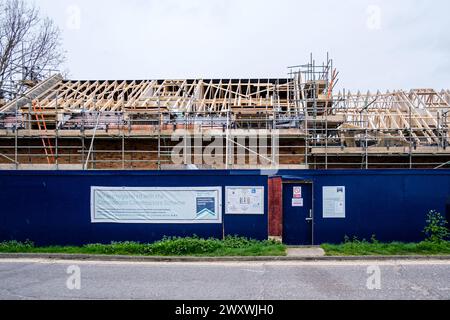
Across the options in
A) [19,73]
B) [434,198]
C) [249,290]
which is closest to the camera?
[249,290]

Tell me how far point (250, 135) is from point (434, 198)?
760cm

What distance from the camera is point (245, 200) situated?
→ 1311cm

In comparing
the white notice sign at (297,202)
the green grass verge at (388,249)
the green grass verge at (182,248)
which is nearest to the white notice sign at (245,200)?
the green grass verge at (182,248)

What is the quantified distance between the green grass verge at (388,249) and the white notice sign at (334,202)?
93cm

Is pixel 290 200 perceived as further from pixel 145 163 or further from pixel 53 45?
pixel 53 45

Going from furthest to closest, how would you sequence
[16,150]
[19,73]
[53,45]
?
[53,45], [19,73], [16,150]

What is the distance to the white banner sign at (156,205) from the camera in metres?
13.2

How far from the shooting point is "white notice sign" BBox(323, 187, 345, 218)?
13.1 metres

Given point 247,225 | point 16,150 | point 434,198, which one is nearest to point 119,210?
point 247,225

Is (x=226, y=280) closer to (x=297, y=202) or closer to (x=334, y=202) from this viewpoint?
(x=297, y=202)

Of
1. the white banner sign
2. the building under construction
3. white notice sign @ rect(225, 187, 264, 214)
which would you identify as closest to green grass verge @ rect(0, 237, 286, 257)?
the white banner sign

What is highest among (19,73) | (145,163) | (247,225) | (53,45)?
(53,45)

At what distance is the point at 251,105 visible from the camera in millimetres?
21000

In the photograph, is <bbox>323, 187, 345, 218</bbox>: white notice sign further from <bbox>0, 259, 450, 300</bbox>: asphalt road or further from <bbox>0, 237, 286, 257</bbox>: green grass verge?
<bbox>0, 259, 450, 300</bbox>: asphalt road
